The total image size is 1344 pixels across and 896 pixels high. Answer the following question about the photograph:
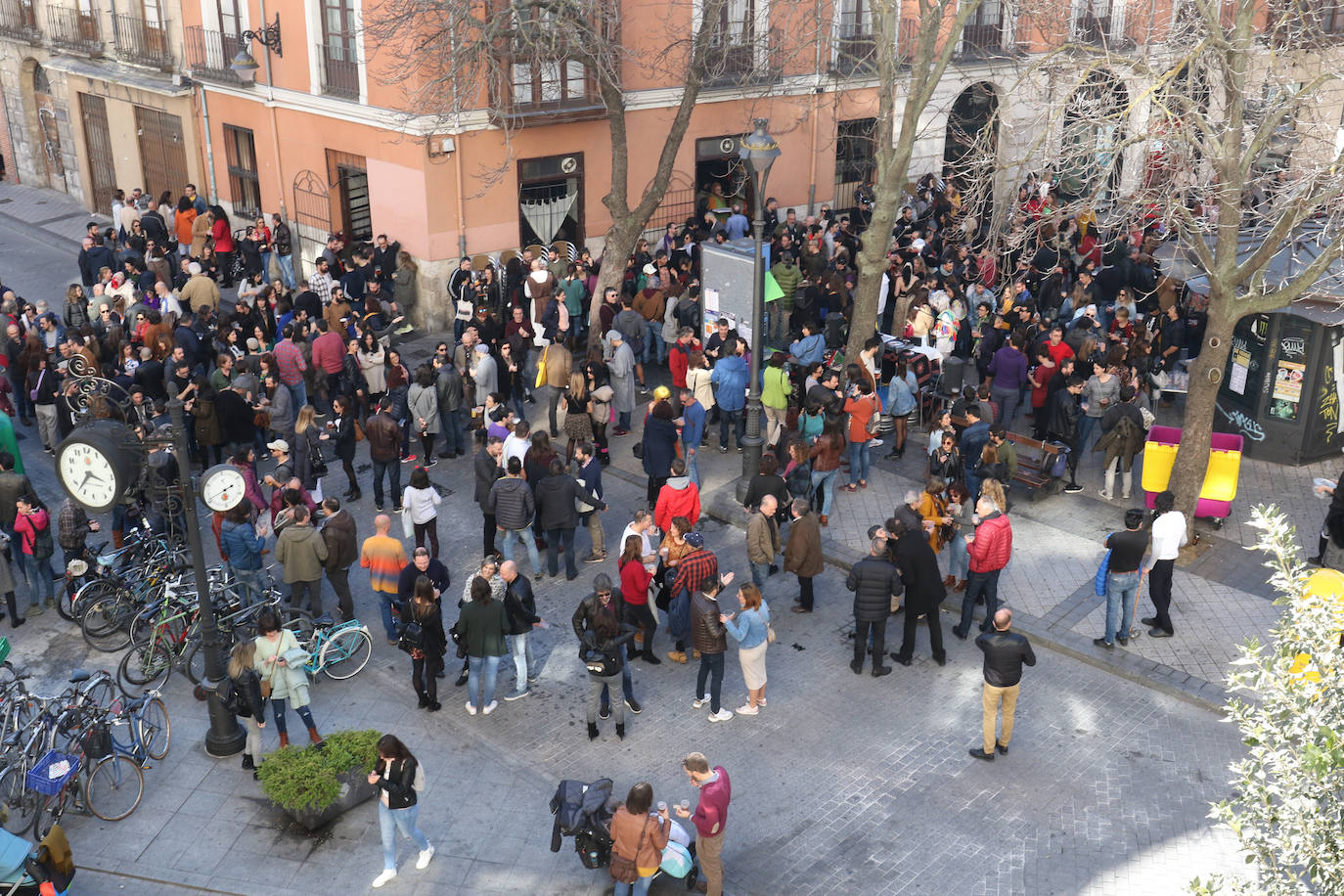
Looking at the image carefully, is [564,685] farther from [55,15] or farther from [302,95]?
[55,15]

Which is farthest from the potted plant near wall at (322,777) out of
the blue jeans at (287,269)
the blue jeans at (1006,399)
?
the blue jeans at (287,269)

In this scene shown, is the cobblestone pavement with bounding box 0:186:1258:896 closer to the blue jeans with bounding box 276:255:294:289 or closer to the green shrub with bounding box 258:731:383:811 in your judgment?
the green shrub with bounding box 258:731:383:811

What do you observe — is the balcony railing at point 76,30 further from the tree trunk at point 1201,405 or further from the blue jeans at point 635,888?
the blue jeans at point 635,888

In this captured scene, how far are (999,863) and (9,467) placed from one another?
11.0 m

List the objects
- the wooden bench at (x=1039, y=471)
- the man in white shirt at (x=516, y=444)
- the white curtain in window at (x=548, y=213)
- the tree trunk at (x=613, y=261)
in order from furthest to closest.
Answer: the white curtain in window at (x=548, y=213), the tree trunk at (x=613, y=261), the wooden bench at (x=1039, y=471), the man in white shirt at (x=516, y=444)

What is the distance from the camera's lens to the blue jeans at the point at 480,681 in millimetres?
12203

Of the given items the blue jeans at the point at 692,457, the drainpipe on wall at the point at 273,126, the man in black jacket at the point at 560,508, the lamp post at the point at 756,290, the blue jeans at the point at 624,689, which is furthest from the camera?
the drainpipe on wall at the point at 273,126

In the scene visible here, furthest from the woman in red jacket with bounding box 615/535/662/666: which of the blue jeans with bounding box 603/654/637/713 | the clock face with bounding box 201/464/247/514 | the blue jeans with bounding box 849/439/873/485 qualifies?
the blue jeans with bounding box 849/439/873/485

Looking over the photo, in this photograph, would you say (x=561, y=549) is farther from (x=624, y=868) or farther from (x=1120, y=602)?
(x=1120, y=602)

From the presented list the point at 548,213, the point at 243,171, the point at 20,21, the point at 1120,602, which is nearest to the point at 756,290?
the point at 1120,602

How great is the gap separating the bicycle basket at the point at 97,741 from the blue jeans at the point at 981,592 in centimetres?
822

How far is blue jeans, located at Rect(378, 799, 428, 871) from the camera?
1008 cm

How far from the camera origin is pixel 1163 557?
13094 millimetres

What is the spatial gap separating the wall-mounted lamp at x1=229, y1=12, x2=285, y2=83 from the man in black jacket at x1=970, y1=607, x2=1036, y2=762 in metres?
19.0
